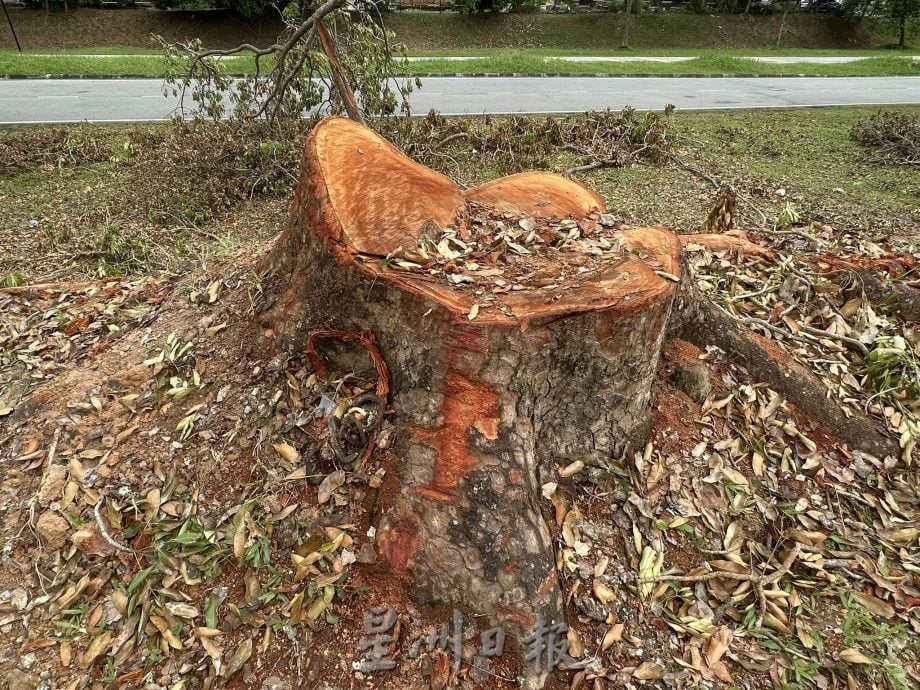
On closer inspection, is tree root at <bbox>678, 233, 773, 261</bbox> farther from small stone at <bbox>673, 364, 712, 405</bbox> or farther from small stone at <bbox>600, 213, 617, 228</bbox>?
small stone at <bbox>673, 364, 712, 405</bbox>

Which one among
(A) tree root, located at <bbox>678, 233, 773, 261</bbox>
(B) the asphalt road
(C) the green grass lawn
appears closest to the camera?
(A) tree root, located at <bbox>678, 233, 773, 261</bbox>

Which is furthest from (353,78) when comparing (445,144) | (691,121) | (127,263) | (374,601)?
(691,121)

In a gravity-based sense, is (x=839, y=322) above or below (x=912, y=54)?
below

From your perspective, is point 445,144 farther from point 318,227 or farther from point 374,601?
point 374,601

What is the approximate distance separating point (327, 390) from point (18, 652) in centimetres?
119

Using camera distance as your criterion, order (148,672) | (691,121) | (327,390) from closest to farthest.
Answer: (148,672), (327,390), (691,121)

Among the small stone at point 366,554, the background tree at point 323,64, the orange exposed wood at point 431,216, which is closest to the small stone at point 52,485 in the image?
the small stone at point 366,554

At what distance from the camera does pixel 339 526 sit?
72.7 inches

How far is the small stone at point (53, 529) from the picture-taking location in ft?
6.16

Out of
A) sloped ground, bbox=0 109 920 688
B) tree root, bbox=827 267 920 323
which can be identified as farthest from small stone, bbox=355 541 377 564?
tree root, bbox=827 267 920 323

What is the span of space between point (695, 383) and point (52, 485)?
2.47 meters

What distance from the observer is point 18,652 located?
66.0 inches

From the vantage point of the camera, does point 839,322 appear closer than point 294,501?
No

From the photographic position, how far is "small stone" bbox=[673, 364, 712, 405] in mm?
2303
